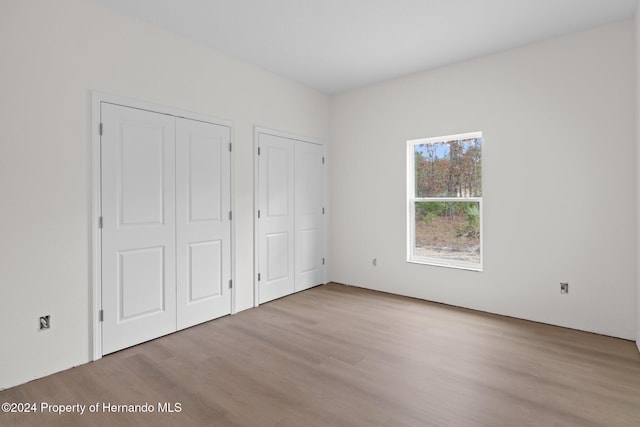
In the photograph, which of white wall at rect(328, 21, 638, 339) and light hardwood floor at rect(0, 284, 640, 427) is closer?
light hardwood floor at rect(0, 284, 640, 427)

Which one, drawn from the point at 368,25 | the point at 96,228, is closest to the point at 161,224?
the point at 96,228

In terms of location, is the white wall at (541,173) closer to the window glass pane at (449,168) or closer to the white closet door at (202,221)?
the window glass pane at (449,168)

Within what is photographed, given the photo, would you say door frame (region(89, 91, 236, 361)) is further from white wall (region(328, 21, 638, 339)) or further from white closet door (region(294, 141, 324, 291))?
white wall (region(328, 21, 638, 339))

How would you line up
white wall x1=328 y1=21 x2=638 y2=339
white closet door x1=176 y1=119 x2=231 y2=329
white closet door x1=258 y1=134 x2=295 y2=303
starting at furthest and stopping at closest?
white closet door x1=258 y1=134 x2=295 y2=303 < white closet door x1=176 y1=119 x2=231 y2=329 < white wall x1=328 y1=21 x2=638 y2=339

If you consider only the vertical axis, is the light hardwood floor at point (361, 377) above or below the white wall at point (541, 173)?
below

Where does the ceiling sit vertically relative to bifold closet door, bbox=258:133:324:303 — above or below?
above

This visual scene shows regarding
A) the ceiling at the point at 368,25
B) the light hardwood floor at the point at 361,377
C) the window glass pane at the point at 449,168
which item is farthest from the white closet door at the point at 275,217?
the window glass pane at the point at 449,168

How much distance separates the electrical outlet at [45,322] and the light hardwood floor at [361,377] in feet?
1.20

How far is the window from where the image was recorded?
3.93m

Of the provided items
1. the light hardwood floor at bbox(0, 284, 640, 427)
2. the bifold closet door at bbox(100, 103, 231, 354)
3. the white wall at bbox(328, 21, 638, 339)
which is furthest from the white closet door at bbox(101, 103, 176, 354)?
the white wall at bbox(328, 21, 638, 339)

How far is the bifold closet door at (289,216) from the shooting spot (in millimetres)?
4125

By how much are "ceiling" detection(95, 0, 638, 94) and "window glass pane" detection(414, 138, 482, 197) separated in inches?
38.1

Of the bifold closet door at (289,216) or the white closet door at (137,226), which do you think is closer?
the white closet door at (137,226)

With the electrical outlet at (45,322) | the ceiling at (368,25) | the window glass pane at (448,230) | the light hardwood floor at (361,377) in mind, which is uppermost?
the ceiling at (368,25)
